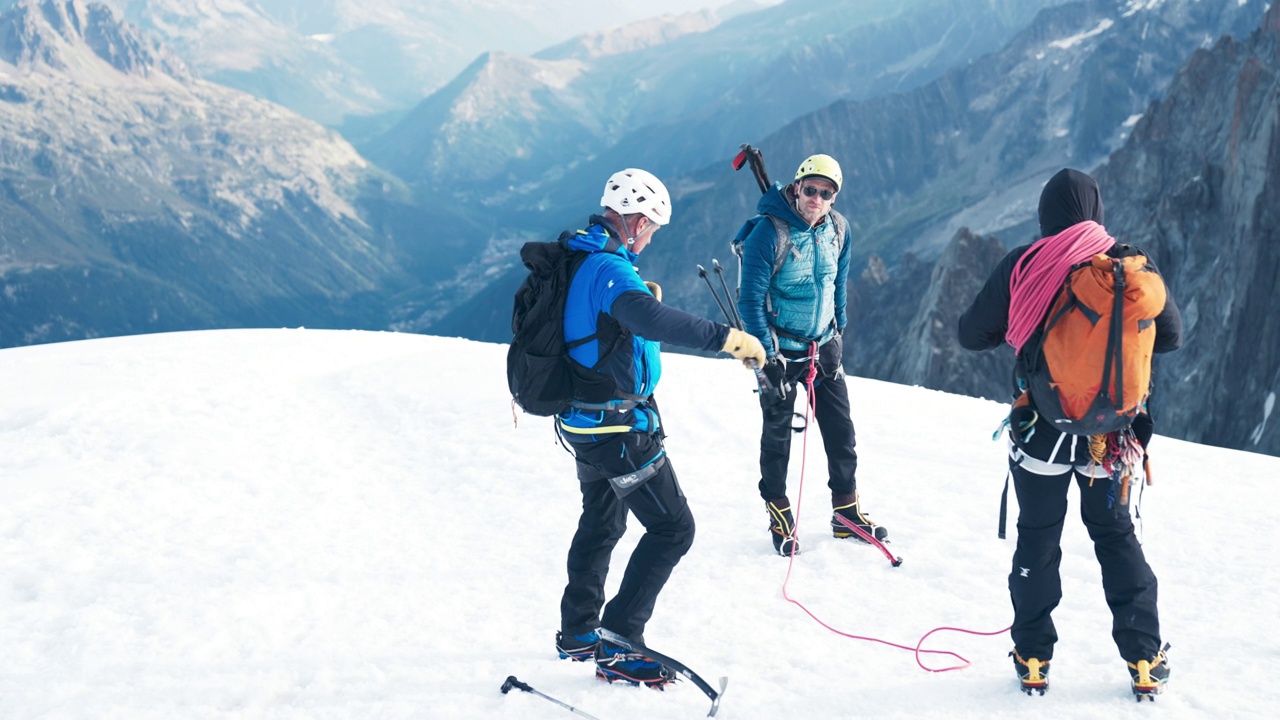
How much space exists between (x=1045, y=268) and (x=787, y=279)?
2.95m

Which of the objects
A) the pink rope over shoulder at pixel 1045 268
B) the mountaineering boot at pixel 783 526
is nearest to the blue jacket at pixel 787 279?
the mountaineering boot at pixel 783 526

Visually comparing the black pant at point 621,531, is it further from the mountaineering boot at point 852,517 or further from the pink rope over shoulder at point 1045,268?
the mountaineering boot at point 852,517

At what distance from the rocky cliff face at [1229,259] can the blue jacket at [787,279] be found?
4309 cm

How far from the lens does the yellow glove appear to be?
5824 mm

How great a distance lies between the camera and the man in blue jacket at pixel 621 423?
5.95 meters

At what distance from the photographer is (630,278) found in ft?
18.9

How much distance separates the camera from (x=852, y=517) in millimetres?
8945

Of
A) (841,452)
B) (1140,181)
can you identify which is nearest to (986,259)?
(1140,181)

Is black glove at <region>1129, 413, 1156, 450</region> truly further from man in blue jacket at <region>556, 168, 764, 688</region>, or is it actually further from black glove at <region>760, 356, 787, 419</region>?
black glove at <region>760, 356, 787, 419</region>

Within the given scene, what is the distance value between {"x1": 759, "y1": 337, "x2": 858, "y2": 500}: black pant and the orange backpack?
2.98 m

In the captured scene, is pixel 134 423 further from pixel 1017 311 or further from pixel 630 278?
pixel 1017 311

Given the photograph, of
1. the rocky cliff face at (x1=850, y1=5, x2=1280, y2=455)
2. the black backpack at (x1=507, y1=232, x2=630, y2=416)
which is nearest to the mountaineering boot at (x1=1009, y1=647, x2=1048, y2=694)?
the black backpack at (x1=507, y1=232, x2=630, y2=416)

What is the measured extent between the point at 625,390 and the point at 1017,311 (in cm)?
267

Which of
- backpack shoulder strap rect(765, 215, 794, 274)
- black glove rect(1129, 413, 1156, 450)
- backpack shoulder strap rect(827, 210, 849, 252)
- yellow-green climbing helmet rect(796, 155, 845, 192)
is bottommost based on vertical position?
black glove rect(1129, 413, 1156, 450)
